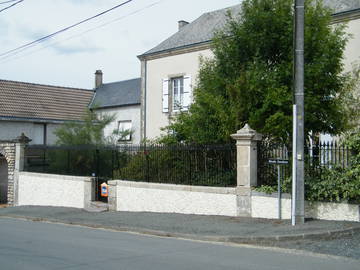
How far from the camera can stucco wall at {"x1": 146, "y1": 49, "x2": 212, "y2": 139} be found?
21703 mm

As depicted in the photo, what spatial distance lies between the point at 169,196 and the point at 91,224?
7.90 feet

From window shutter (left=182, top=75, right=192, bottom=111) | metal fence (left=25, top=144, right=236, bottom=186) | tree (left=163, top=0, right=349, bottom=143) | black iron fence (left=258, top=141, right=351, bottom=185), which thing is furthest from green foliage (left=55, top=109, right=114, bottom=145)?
black iron fence (left=258, top=141, right=351, bottom=185)

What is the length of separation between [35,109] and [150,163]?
16.1 meters

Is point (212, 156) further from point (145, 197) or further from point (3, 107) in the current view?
point (3, 107)

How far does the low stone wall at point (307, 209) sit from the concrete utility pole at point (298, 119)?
0.65 meters

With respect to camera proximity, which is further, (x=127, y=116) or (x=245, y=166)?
(x=127, y=116)

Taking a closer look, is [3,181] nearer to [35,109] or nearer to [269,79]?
[35,109]

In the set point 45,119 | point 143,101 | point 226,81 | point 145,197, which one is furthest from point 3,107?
point 226,81

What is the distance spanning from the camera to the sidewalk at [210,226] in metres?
9.48

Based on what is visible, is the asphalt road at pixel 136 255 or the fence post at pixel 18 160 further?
the fence post at pixel 18 160

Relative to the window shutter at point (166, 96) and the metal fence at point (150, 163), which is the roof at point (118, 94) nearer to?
the window shutter at point (166, 96)

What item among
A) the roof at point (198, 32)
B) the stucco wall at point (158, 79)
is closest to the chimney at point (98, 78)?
the roof at point (198, 32)

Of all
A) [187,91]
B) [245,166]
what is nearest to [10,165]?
[187,91]

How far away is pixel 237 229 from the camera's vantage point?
1038 centimetres
